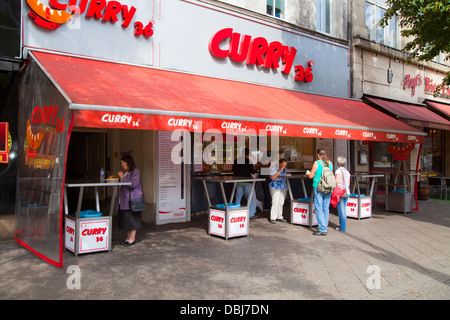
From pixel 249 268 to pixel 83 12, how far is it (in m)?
5.69

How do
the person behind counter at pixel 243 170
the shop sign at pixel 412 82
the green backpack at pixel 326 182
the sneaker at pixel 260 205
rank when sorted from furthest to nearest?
the shop sign at pixel 412 82 < the sneaker at pixel 260 205 < the person behind counter at pixel 243 170 < the green backpack at pixel 326 182

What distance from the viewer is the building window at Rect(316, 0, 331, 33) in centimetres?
1259

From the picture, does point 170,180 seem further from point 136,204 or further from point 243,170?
point 136,204

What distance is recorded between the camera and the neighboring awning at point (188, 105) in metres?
5.52

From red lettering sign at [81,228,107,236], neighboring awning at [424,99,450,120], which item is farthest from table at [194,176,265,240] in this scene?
neighboring awning at [424,99,450,120]

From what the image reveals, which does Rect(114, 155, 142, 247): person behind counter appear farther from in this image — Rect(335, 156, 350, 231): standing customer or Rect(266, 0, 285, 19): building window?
Rect(266, 0, 285, 19): building window

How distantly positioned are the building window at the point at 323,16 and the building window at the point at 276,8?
164 centimetres

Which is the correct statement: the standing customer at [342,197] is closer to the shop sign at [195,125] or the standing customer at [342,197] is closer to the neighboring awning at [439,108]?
the shop sign at [195,125]

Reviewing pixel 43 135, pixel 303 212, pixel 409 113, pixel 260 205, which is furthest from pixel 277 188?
pixel 409 113

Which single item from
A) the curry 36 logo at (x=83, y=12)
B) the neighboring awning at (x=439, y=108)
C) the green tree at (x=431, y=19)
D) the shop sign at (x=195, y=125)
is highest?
the green tree at (x=431, y=19)

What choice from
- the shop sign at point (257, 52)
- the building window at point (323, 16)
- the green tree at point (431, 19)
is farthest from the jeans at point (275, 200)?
the building window at point (323, 16)

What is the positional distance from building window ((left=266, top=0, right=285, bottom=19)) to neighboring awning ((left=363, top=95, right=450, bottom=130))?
4.06 meters

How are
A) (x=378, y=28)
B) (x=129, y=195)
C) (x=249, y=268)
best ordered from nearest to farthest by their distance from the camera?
(x=249, y=268) < (x=129, y=195) < (x=378, y=28)

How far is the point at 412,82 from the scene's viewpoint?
1512cm
